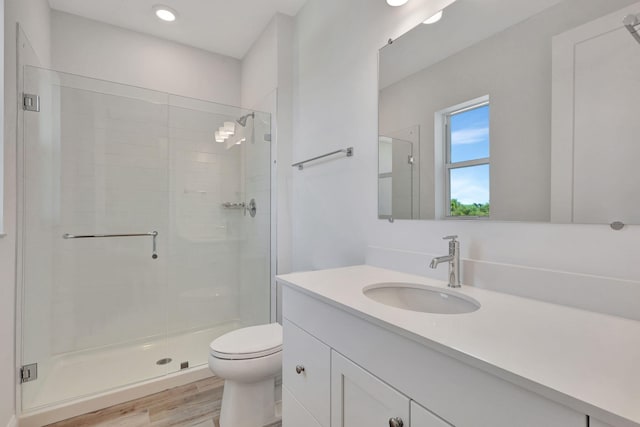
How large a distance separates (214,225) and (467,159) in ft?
6.84

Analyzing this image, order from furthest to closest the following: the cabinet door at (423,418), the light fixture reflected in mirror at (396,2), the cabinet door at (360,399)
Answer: the light fixture reflected in mirror at (396,2)
the cabinet door at (360,399)
the cabinet door at (423,418)

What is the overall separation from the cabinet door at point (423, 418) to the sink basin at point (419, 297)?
1.37 feet

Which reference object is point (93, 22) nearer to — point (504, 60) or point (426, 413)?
point (504, 60)

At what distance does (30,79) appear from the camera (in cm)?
173

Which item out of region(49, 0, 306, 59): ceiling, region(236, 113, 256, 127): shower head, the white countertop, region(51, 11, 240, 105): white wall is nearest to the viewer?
the white countertop

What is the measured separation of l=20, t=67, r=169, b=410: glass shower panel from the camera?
182 centimetres

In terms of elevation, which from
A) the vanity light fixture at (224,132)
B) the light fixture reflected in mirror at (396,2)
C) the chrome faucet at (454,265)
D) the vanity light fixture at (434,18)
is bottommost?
the chrome faucet at (454,265)

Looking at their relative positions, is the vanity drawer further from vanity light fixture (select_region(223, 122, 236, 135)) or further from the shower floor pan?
vanity light fixture (select_region(223, 122, 236, 135))

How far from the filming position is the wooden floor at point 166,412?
1.63 metres

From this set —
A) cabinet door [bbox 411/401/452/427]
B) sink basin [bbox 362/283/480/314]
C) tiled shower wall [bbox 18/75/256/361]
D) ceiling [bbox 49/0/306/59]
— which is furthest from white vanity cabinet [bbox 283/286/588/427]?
ceiling [bbox 49/0/306/59]

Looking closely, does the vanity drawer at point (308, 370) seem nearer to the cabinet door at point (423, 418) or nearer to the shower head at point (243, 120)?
the cabinet door at point (423, 418)

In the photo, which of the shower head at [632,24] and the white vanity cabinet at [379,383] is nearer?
the white vanity cabinet at [379,383]

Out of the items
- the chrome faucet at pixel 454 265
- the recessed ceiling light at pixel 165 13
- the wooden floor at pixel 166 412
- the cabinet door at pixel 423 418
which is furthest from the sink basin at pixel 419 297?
the recessed ceiling light at pixel 165 13

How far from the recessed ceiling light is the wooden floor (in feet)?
8.58
